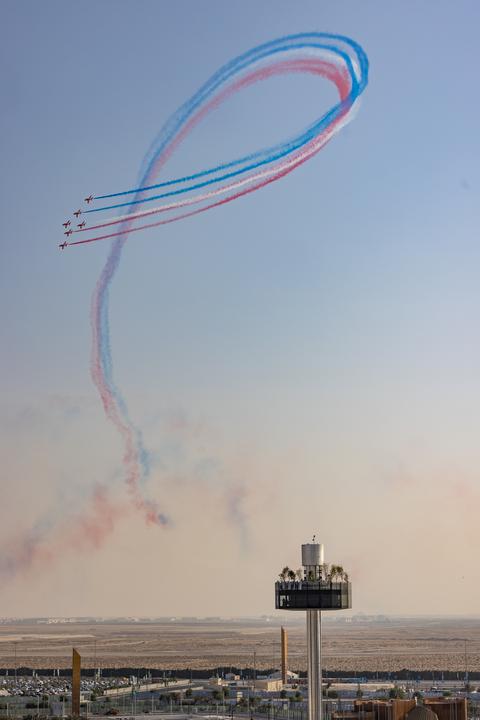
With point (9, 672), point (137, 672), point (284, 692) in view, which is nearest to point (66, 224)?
point (284, 692)

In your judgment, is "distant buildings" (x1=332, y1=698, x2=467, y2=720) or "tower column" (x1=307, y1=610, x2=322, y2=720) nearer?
"tower column" (x1=307, y1=610, x2=322, y2=720)

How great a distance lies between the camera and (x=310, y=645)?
6944cm

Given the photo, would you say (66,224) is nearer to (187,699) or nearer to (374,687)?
(187,699)

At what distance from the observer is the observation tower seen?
69812 millimetres

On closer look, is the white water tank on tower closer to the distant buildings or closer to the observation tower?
the observation tower

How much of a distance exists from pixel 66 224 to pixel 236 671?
106 m

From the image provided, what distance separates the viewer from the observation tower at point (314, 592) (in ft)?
229

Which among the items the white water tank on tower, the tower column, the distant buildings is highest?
Result: the white water tank on tower

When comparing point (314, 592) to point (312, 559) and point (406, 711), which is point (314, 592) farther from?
point (406, 711)

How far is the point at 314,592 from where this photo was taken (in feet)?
230

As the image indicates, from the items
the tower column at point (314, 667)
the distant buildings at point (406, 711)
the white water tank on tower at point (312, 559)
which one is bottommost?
the distant buildings at point (406, 711)

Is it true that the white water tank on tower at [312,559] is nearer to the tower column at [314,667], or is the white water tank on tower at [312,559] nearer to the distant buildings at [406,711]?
the tower column at [314,667]

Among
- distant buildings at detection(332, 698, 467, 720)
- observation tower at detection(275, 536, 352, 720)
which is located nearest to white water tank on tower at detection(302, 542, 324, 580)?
observation tower at detection(275, 536, 352, 720)

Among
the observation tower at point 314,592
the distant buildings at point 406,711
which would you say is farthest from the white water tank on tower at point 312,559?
the distant buildings at point 406,711
